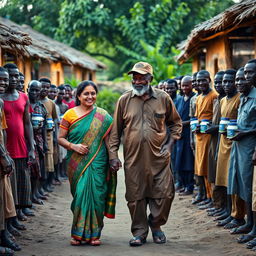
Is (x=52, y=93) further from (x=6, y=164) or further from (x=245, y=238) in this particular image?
(x=245, y=238)

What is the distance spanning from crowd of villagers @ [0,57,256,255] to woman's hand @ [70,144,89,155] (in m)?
0.02

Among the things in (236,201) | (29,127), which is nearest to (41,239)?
(29,127)

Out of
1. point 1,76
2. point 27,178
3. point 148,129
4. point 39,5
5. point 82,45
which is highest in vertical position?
point 39,5

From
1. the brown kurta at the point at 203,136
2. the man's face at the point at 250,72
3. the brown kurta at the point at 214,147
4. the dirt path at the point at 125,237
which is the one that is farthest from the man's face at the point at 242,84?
the brown kurta at the point at 203,136

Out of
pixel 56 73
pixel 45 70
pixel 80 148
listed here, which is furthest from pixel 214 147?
pixel 56 73

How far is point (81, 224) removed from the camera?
6.16 metres

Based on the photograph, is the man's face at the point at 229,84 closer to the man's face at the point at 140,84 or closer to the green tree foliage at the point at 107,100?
the man's face at the point at 140,84

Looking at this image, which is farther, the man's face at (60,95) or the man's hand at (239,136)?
the man's face at (60,95)

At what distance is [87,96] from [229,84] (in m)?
1.99

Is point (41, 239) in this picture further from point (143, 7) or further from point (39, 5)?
point (39, 5)

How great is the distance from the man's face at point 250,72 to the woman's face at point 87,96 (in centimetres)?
179

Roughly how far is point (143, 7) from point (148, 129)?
2485 cm

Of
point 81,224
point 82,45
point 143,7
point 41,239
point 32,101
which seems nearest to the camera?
point 81,224

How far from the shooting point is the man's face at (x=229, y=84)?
7.12m
